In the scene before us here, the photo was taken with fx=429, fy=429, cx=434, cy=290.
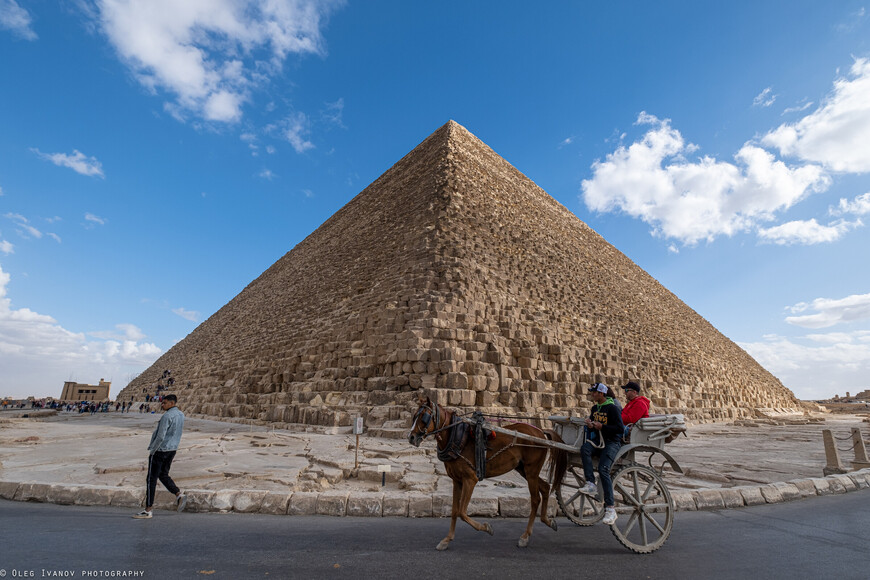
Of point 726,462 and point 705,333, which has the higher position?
point 705,333

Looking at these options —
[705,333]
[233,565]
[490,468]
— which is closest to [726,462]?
[490,468]

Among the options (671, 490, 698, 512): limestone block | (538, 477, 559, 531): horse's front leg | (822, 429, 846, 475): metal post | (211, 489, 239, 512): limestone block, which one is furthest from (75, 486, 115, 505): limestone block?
(822, 429, 846, 475): metal post

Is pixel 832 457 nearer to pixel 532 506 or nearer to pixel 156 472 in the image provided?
pixel 532 506

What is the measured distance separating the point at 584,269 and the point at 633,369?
23.2ft

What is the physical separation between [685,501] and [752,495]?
90cm

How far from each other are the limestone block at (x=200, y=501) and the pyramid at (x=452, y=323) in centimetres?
573

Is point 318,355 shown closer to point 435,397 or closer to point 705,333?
point 435,397

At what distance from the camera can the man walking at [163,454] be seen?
382cm

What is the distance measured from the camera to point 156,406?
949 inches

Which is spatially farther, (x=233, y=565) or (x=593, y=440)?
(x=593, y=440)

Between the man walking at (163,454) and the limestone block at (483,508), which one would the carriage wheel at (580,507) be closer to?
the limestone block at (483,508)

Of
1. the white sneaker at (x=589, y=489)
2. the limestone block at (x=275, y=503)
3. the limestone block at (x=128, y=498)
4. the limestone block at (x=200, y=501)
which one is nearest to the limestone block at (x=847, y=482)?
the white sneaker at (x=589, y=489)

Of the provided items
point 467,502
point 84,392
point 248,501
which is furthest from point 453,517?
point 84,392

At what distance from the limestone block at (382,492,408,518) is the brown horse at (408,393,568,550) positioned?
0.90m
